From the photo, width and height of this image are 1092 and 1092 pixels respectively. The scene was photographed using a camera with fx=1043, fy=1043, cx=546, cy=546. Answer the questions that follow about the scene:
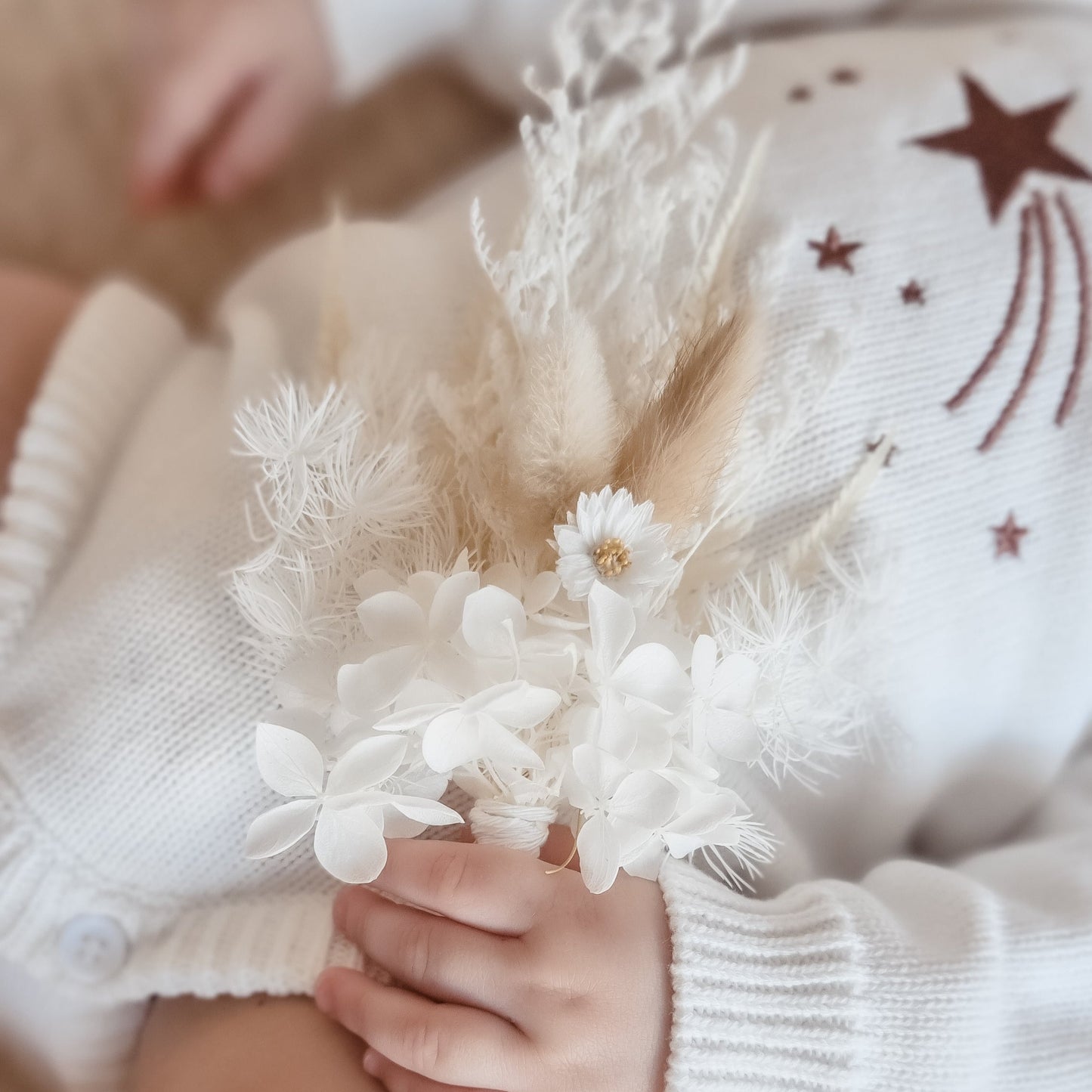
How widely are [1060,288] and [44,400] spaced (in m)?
0.65

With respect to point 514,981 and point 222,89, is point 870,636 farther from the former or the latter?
point 222,89

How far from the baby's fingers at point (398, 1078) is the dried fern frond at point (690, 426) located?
301 millimetres

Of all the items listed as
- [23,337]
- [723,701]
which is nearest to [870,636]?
[723,701]

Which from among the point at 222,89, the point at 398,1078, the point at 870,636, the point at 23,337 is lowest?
the point at 398,1078

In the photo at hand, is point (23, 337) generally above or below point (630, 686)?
above

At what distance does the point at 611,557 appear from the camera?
41 centimetres

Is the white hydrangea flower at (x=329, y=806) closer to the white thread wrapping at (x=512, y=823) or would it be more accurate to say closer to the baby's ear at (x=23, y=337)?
the white thread wrapping at (x=512, y=823)

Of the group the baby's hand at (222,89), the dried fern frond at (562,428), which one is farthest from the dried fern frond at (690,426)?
the baby's hand at (222,89)

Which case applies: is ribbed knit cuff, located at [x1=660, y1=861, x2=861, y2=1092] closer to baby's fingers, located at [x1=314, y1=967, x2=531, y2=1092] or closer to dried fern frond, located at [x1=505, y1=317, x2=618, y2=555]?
baby's fingers, located at [x1=314, y1=967, x2=531, y2=1092]

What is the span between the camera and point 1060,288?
662mm

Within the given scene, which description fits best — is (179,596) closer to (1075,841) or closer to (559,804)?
(559,804)

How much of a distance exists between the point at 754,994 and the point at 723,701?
0.60 feet

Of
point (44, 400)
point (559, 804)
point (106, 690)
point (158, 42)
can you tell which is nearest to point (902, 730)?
point (559, 804)

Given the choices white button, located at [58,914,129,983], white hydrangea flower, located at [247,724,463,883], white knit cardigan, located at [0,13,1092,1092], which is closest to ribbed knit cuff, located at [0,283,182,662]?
white knit cardigan, located at [0,13,1092,1092]
